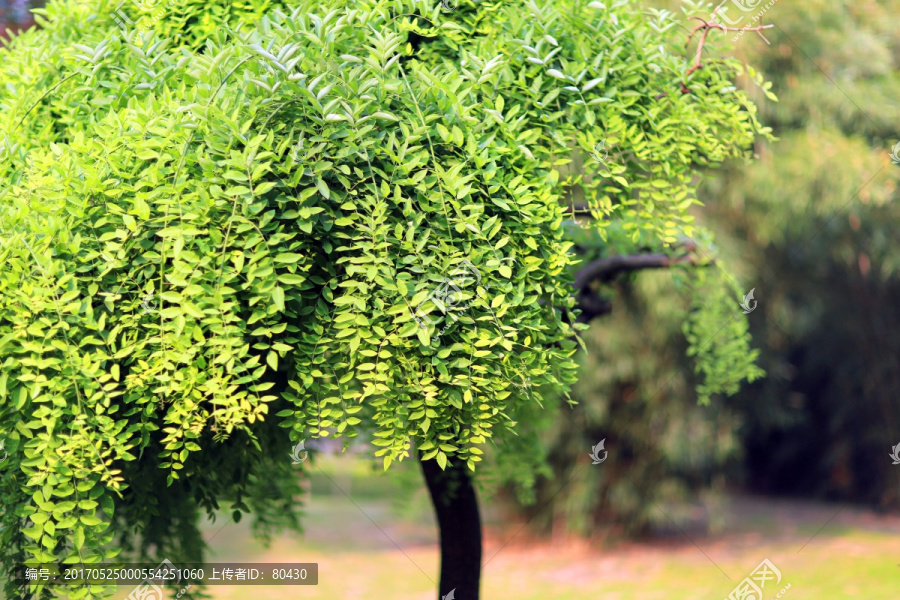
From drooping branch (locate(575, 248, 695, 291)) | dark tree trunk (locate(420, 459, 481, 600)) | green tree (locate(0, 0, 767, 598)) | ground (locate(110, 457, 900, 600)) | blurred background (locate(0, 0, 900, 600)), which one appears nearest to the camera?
green tree (locate(0, 0, 767, 598))

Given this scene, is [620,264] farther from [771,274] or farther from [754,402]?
[754,402]

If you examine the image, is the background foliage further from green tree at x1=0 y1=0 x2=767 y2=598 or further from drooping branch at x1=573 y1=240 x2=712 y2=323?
green tree at x1=0 y1=0 x2=767 y2=598

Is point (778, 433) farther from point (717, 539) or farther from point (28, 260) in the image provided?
point (28, 260)

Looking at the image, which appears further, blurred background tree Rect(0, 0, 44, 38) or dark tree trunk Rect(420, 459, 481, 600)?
blurred background tree Rect(0, 0, 44, 38)

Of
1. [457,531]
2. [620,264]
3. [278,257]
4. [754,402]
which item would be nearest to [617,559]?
[754,402]

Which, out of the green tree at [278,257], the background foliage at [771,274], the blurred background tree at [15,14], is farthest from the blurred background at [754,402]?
the green tree at [278,257]

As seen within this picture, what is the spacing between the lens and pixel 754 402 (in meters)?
8.61

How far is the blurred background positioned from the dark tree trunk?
3.10 m

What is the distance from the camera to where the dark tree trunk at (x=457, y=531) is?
319 cm

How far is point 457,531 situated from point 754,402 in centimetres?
634

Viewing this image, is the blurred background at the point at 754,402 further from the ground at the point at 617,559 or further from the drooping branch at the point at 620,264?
the drooping branch at the point at 620,264

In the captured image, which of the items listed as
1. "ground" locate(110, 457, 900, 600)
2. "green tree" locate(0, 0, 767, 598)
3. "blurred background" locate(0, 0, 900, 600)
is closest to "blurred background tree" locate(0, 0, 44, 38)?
"green tree" locate(0, 0, 767, 598)

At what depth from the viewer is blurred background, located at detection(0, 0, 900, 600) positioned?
23.0 ft

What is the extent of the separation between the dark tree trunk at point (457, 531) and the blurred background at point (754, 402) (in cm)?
310
